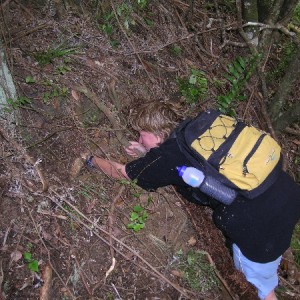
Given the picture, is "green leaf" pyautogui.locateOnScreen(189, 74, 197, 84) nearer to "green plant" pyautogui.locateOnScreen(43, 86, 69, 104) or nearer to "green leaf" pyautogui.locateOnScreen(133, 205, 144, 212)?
"green plant" pyautogui.locateOnScreen(43, 86, 69, 104)

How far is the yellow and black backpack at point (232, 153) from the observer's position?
2.88m

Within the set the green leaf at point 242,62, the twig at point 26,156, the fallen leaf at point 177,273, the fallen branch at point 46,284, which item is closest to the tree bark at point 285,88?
the green leaf at point 242,62

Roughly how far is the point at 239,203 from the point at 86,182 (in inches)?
52.4

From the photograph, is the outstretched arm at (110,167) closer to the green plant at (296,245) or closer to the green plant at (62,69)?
the green plant at (62,69)

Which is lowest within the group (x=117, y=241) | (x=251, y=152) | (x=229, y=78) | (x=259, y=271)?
(x=259, y=271)

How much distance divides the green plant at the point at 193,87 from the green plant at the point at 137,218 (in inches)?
62.5

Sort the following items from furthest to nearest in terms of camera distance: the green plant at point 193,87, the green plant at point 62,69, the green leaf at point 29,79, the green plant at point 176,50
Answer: the green plant at point 176,50 → the green plant at point 193,87 → the green plant at point 62,69 → the green leaf at point 29,79

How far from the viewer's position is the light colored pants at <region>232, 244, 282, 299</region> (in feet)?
11.1

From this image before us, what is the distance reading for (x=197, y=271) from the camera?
10.9 ft

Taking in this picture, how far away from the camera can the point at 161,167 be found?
3131 mm

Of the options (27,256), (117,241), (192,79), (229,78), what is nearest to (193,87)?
(192,79)

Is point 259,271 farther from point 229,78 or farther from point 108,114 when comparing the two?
point 229,78

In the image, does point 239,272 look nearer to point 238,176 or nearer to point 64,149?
point 238,176

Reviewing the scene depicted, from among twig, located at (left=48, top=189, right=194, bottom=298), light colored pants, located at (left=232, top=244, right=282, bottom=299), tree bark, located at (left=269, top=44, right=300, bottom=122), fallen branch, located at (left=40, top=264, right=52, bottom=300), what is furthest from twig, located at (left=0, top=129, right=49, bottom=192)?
tree bark, located at (left=269, top=44, right=300, bottom=122)
